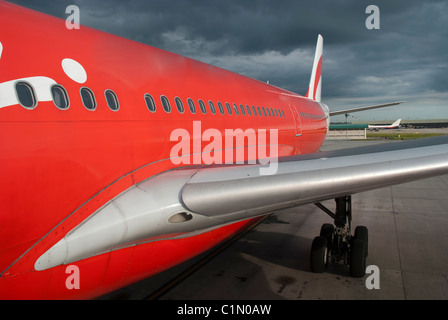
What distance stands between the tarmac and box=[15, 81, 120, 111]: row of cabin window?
3821 millimetres

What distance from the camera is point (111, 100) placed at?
4402 millimetres

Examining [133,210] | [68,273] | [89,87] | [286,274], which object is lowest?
[286,274]

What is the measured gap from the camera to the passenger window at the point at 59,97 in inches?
146

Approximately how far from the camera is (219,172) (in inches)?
191

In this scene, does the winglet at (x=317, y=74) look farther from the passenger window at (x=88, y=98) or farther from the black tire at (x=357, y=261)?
the passenger window at (x=88, y=98)

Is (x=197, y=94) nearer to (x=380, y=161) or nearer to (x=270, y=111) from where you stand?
(x=380, y=161)

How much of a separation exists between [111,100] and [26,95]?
1.09 metres

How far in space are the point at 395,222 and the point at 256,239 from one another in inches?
189

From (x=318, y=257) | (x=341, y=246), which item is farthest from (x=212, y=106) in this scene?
(x=341, y=246)

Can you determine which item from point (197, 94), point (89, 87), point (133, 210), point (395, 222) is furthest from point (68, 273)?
point (395, 222)

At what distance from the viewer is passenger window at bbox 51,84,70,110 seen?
3709mm

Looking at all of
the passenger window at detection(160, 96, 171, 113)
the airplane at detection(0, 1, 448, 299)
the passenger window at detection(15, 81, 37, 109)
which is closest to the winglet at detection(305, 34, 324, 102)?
the airplane at detection(0, 1, 448, 299)

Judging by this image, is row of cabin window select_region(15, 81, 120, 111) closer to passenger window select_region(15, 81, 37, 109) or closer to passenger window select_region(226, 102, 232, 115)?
passenger window select_region(15, 81, 37, 109)

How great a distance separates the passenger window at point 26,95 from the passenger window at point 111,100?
95cm
